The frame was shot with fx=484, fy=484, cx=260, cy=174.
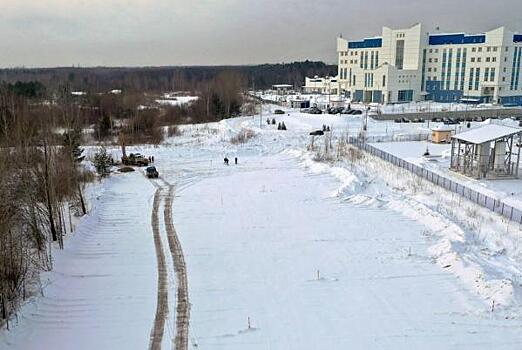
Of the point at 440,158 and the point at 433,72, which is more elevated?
the point at 433,72

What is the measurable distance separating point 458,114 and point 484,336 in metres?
47.7

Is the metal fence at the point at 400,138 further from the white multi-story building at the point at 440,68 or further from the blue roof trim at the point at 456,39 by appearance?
the blue roof trim at the point at 456,39

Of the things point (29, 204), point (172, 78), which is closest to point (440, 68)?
point (29, 204)

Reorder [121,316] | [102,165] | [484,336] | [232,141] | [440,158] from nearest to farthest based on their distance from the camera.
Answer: [484,336] < [121,316] < [102,165] < [440,158] < [232,141]

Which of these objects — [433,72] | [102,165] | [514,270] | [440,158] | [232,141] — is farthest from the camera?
[433,72]

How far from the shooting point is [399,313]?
10.8 meters

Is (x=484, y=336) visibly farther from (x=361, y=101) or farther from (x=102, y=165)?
(x=361, y=101)

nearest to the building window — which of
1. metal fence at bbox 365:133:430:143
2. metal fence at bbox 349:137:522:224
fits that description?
metal fence at bbox 365:133:430:143

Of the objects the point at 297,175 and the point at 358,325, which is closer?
the point at 358,325

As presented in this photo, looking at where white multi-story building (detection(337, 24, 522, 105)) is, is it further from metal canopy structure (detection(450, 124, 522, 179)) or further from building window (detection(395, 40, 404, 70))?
metal canopy structure (detection(450, 124, 522, 179))

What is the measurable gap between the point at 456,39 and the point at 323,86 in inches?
1131

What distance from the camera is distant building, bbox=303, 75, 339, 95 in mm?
84000

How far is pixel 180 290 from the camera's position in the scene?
39.2 ft

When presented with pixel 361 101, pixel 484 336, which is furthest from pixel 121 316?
pixel 361 101
